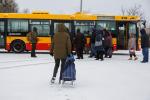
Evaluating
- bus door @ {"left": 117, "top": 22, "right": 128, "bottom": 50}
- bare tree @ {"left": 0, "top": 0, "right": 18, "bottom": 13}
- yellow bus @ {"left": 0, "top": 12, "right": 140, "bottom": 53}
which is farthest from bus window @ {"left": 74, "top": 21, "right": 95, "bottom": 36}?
bare tree @ {"left": 0, "top": 0, "right": 18, "bottom": 13}

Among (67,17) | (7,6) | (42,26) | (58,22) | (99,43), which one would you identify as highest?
(7,6)

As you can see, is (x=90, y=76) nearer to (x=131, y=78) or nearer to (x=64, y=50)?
(x=131, y=78)

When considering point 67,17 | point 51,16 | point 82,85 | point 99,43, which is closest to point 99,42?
point 99,43

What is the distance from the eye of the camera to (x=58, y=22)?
107 feet

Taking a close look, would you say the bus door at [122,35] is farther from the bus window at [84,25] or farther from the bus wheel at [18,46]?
the bus wheel at [18,46]

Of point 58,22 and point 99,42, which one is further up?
point 58,22

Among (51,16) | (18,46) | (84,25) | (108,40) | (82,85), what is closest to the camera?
(82,85)

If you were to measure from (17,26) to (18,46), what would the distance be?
166 centimetres

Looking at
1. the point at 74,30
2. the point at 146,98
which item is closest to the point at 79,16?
the point at 74,30

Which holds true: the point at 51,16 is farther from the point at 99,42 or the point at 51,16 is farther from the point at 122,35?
the point at 99,42

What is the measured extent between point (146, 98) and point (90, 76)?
486 cm

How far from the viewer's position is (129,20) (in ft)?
107

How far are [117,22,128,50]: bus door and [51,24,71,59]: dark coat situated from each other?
18.2 metres

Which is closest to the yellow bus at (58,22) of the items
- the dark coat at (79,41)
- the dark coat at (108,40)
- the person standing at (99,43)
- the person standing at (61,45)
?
the dark coat at (108,40)
